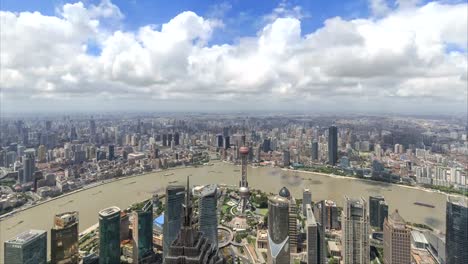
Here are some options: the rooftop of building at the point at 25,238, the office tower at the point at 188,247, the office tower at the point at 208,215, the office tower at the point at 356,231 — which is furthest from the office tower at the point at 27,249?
the office tower at the point at 356,231

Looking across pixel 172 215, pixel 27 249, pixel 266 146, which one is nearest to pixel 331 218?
pixel 172 215

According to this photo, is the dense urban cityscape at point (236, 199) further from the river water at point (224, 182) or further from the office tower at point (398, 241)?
the river water at point (224, 182)

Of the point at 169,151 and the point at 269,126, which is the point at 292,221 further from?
the point at 269,126

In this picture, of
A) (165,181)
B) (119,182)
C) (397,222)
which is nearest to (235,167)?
(165,181)

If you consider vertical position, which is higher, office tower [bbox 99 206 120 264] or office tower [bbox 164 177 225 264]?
office tower [bbox 164 177 225 264]

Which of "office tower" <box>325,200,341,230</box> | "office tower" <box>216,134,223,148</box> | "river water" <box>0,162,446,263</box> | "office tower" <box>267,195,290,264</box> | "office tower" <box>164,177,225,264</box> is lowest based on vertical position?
"river water" <box>0,162,446,263</box>

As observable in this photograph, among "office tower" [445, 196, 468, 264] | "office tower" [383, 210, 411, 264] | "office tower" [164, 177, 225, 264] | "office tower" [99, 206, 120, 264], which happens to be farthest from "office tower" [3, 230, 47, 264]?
"office tower" [445, 196, 468, 264]

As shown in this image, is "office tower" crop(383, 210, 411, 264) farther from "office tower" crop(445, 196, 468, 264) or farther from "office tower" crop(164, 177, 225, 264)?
"office tower" crop(164, 177, 225, 264)
